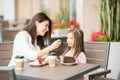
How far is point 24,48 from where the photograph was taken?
294 centimetres

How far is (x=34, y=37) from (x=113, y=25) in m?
1.81

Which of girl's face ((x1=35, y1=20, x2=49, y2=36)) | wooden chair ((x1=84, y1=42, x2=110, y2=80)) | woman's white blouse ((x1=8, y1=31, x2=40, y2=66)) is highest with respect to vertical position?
girl's face ((x1=35, y1=20, x2=49, y2=36))

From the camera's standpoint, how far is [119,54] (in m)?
3.70

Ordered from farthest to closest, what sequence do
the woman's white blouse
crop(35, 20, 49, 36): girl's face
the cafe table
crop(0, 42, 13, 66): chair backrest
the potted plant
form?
the potted plant → crop(0, 42, 13, 66): chair backrest → crop(35, 20, 49, 36): girl's face → the woman's white blouse → the cafe table

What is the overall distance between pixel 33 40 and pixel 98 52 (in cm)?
77

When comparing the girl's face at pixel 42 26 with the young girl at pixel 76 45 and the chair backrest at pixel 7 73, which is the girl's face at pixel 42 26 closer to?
the young girl at pixel 76 45

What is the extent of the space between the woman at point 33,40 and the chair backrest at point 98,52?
1.74ft

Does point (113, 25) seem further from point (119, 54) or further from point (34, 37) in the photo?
point (34, 37)

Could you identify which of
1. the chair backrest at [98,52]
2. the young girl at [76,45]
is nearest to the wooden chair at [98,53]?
the chair backrest at [98,52]

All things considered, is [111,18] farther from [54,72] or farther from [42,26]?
[54,72]

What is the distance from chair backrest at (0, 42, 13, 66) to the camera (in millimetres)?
3197

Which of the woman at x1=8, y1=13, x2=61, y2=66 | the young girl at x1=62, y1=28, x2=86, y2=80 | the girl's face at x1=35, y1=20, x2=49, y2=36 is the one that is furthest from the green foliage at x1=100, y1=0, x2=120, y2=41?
the girl's face at x1=35, y1=20, x2=49, y2=36

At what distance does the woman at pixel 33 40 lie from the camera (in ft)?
9.45

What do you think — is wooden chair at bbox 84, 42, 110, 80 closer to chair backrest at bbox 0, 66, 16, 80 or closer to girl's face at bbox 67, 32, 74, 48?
girl's face at bbox 67, 32, 74, 48
